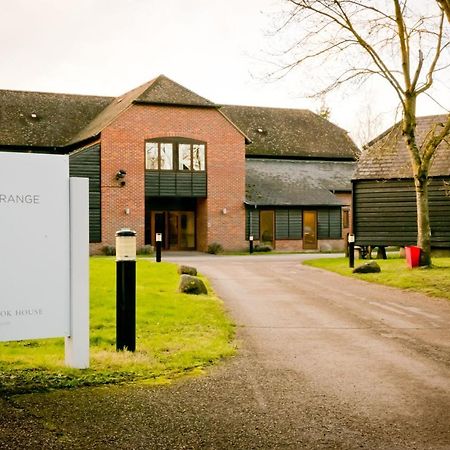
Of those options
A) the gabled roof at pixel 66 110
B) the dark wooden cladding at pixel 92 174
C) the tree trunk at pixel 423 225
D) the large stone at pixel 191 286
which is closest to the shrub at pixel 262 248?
the gabled roof at pixel 66 110

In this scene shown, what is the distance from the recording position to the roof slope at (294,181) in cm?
3844

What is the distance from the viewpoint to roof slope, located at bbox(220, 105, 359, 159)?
42.4m

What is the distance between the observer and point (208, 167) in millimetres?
36469

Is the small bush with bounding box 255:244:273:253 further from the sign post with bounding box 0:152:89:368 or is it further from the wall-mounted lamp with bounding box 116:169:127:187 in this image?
the sign post with bounding box 0:152:89:368

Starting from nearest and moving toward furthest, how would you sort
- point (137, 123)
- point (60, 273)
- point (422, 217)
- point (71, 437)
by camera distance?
1. point (71, 437)
2. point (60, 273)
3. point (422, 217)
4. point (137, 123)

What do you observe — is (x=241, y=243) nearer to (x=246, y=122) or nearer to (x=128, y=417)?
(x=246, y=122)

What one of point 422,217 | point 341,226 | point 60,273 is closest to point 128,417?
point 60,273

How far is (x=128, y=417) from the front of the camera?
4.85 metres

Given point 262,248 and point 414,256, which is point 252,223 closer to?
point 262,248

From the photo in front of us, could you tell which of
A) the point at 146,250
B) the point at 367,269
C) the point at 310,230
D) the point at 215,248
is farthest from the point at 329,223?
the point at 367,269

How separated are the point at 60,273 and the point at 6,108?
34.9m

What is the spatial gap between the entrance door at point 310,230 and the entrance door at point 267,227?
226 centimetres

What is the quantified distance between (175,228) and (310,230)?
8.22m

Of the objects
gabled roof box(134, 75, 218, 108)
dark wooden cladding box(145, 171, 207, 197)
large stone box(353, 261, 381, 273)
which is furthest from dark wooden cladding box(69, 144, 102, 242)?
large stone box(353, 261, 381, 273)
